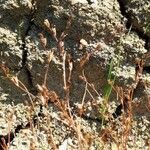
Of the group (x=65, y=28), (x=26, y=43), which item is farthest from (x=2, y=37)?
(x=65, y=28)

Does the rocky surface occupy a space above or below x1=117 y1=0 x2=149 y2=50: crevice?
below

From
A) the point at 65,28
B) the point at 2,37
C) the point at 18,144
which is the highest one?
the point at 65,28

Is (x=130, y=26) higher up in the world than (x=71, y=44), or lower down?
higher up

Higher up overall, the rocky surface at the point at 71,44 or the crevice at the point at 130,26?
the crevice at the point at 130,26

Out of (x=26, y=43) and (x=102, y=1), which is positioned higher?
(x=102, y=1)

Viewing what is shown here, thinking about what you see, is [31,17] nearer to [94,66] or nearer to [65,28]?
[65,28]

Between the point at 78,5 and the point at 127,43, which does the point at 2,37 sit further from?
the point at 127,43
